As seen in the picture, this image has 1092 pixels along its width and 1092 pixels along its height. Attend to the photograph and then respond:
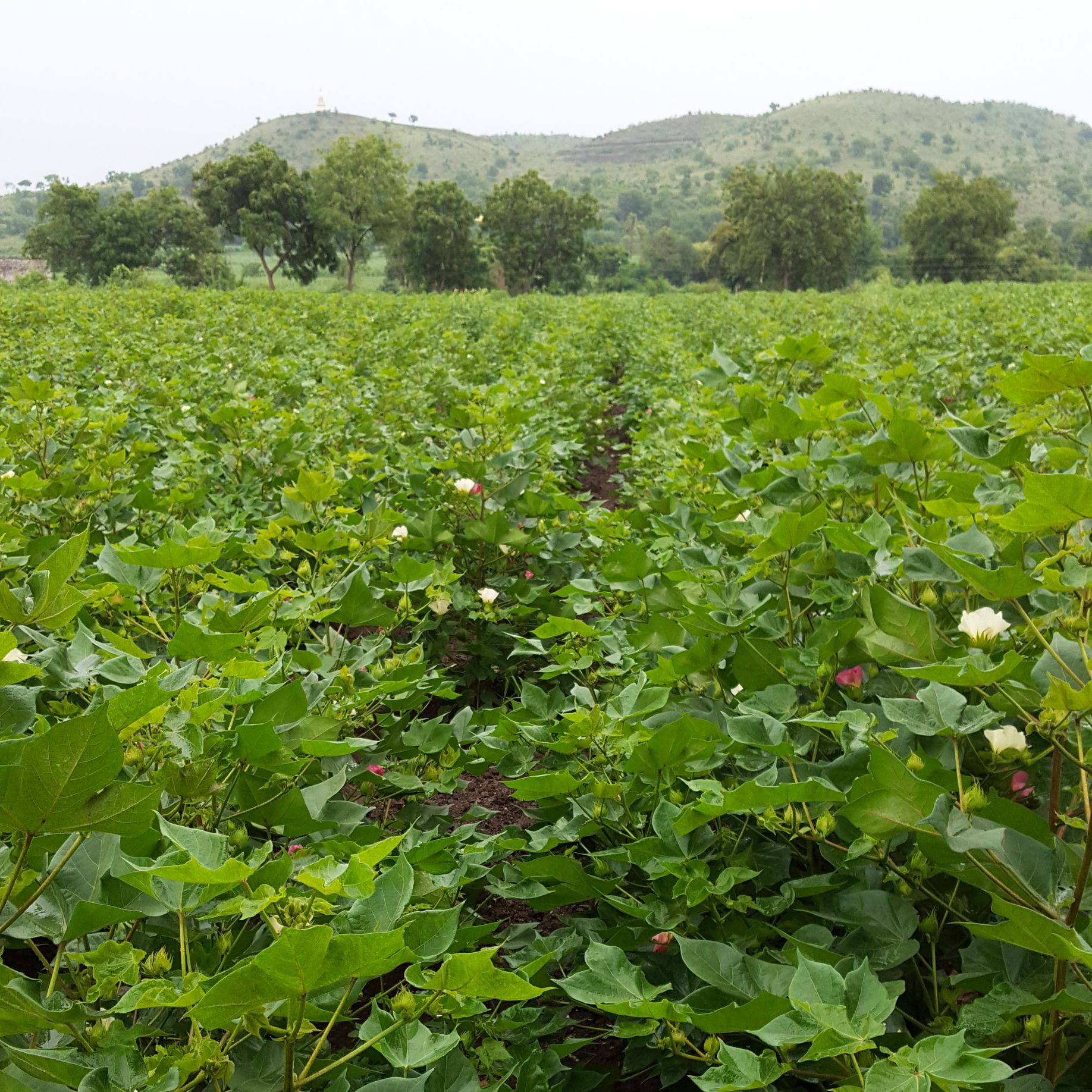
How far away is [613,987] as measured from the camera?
103 centimetres

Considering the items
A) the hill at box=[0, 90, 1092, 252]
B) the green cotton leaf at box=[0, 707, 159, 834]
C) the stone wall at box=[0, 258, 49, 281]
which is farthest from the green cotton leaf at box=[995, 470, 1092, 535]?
the hill at box=[0, 90, 1092, 252]


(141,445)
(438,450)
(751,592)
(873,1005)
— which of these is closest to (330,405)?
(438,450)

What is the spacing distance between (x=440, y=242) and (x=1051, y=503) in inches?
1927

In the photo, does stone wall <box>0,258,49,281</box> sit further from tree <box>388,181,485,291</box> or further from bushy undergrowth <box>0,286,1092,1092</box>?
bushy undergrowth <box>0,286,1092,1092</box>

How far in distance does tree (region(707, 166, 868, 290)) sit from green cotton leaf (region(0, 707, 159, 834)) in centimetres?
→ 5699

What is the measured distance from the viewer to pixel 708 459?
2488 mm

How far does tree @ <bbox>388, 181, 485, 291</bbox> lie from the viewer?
46.3 m

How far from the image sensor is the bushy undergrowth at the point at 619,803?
83 centimetres

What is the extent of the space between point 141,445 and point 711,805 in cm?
276

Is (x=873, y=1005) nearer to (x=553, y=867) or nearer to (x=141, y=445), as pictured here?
(x=553, y=867)

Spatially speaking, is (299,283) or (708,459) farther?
(299,283)

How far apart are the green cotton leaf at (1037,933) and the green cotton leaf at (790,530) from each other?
630 millimetres

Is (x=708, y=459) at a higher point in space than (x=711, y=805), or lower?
higher

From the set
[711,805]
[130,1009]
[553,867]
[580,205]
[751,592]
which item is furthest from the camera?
[580,205]
